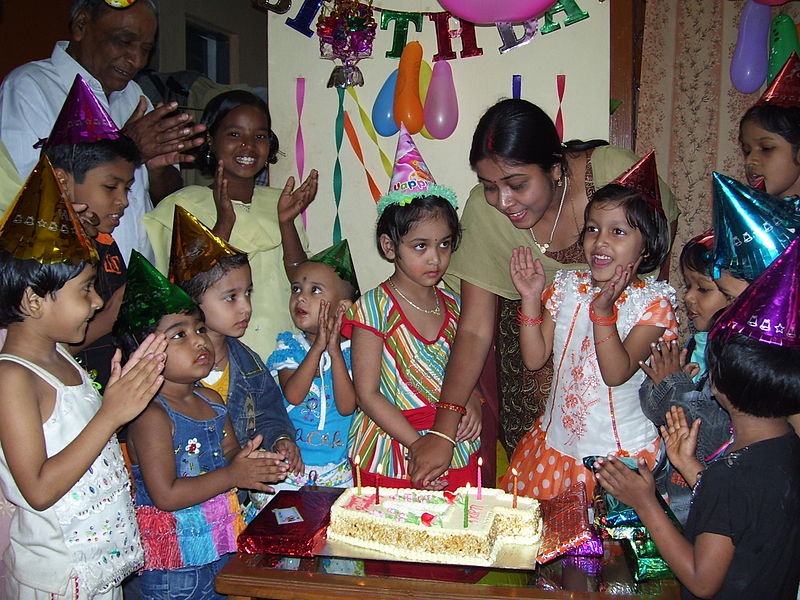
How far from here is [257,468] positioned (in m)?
2.00

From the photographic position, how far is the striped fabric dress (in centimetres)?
250

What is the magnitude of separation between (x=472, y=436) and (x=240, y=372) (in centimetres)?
82

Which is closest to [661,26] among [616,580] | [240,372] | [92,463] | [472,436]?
[472,436]

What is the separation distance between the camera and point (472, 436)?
2539 millimetres

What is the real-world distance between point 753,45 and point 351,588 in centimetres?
309

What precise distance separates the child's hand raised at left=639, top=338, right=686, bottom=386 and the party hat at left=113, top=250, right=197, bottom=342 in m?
1.40

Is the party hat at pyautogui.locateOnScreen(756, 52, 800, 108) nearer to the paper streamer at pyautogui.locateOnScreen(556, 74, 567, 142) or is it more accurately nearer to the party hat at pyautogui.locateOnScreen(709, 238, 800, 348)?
the paper streamer at pyautogui.locateOnScreen(556, 74, 567, 142)

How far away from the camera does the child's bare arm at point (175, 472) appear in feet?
6.50

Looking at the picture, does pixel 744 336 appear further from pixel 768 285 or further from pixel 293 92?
pixel 293 92

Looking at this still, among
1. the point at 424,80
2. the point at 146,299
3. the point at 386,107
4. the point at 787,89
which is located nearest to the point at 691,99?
the point at 787,89

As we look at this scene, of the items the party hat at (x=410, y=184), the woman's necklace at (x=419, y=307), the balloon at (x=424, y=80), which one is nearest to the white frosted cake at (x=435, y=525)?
the woman's necklace at (x=419, y=307)

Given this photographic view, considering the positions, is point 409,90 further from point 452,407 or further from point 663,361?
point 663,361

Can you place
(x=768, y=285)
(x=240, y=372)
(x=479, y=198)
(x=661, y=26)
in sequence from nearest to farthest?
(x=768, y=285)
(x=240, y=372)
(x=479, y=198)
(x=661, y=26)

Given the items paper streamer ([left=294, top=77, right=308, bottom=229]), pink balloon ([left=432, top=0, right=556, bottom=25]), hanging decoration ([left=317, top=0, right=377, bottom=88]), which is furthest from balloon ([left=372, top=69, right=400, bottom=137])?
pink balloon ([left=432, top=0, right=556, bottom=25])
